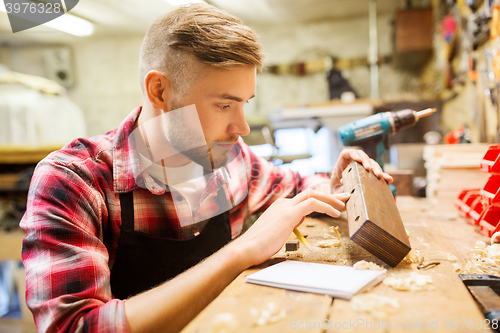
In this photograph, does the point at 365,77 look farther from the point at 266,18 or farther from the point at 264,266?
the point at 264,266

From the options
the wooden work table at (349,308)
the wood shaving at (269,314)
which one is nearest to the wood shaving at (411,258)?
the wooden work table at (349,308)

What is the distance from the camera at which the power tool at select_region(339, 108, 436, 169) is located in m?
1.29

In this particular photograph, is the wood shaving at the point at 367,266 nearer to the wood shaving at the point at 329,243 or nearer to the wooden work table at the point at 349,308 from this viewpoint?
the wooden work table at the point at 349,308

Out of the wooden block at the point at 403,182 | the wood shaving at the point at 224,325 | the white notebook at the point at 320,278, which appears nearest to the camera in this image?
the wood shaving at the point at 224,325

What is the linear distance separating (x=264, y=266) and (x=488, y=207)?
31.3 inches

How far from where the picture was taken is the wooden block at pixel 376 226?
702mm

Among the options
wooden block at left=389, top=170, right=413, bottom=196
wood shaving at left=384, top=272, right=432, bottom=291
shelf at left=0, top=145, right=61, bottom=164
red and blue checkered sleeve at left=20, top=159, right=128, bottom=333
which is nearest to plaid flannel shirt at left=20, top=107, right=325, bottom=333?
red and blue checkered sleeve at left=20, top=159, right=128, bottom=333

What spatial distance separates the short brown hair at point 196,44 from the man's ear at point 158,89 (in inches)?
0.9

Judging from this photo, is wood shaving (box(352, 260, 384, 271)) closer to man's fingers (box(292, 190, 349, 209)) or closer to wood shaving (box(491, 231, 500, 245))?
man's fingers (box(292, 190, 349, 209))

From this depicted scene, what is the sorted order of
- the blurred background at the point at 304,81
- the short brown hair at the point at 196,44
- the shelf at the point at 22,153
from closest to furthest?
the short brown hair at the point at 196,44, the blurred background at the point at 304,81, the shelf at the point at 22,153

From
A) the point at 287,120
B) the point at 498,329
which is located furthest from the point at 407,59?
the point at 498,329

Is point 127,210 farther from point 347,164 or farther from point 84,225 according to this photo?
point 347,164

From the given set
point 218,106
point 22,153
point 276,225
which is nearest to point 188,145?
point 218,106

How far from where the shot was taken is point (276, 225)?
0.80m
